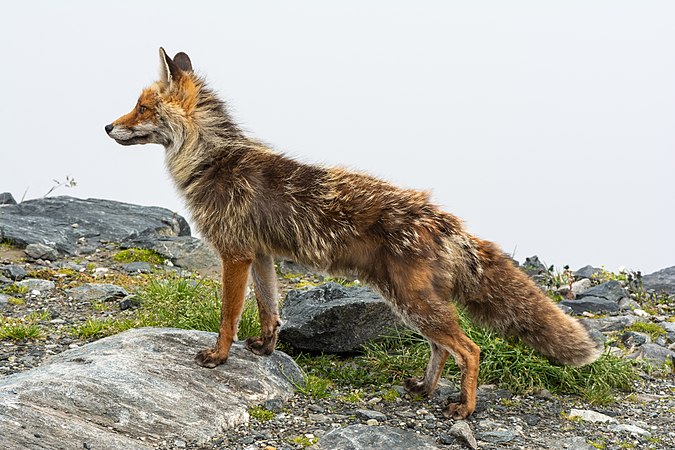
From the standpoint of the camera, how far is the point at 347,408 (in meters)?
7.07

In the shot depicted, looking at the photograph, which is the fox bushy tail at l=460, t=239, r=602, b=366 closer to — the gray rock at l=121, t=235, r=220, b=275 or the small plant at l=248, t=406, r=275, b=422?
the small plant at l=248, t=406, r=275, b=422

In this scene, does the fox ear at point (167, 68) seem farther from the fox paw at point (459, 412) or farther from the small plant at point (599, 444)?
the small plant at point (599, 444)

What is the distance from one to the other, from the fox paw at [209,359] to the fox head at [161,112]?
2007mm

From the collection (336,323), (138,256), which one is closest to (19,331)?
(336,323)

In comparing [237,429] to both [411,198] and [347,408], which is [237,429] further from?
[411,198]

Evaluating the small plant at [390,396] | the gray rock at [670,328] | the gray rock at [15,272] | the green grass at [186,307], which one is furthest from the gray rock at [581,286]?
the gray rock at [15,272]

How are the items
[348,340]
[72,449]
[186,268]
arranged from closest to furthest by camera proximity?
[72,449]
[348,340]
[186,268]

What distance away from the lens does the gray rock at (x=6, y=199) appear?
53.8 ft

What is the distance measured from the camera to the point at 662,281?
43.7ft

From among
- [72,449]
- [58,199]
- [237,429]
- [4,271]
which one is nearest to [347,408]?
[237,429]

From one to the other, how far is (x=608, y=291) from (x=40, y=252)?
9.22 meters

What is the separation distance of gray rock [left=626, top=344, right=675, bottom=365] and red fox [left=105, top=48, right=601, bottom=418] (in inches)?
94.8

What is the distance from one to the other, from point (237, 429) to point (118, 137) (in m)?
2.93

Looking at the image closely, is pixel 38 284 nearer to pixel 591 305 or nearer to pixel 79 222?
pixel 79 222
